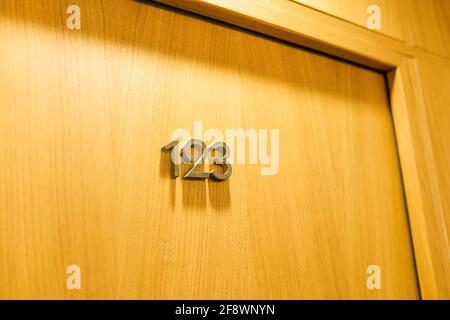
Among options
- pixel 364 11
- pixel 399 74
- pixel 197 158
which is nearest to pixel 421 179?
pixel 399 74

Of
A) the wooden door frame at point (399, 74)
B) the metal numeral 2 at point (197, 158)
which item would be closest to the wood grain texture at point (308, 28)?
the wooden door frame at point (399, 74)

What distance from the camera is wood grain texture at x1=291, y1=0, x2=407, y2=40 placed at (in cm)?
89

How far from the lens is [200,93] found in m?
0.72

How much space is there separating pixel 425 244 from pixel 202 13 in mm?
703

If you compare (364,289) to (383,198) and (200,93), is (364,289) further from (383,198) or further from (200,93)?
(200,93)

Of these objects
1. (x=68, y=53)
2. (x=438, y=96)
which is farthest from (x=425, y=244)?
(x=68, y=53)

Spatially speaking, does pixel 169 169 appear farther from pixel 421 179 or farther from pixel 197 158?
pixel 421 179

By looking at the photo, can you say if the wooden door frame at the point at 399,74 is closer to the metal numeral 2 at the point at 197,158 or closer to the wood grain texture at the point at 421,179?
the wood grain texture at the point at 421,179

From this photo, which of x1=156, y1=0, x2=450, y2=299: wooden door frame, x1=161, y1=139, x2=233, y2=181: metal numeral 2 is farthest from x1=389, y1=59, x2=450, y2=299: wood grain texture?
x1=161, y1=139, x2=233, y2=181: metal numeral 2

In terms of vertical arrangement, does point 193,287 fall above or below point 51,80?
below

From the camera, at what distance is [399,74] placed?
3.18 ft

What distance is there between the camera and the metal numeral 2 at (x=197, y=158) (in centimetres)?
65

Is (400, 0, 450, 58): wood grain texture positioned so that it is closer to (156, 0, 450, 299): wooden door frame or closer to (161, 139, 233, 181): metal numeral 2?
(156, 0, 450, 299): wooden door frame

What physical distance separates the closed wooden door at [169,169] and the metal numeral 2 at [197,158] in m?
0.02
